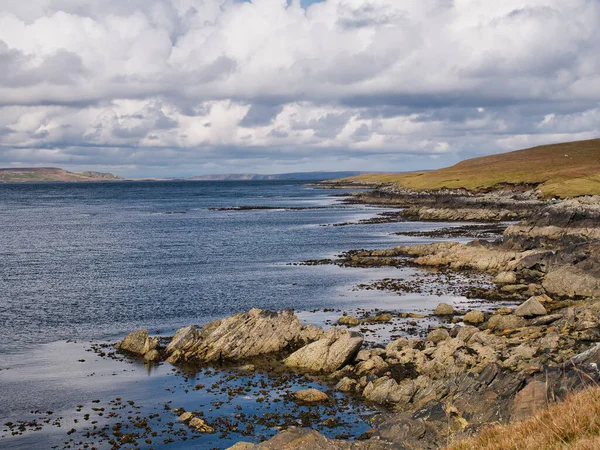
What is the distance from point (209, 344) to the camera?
1464 inches

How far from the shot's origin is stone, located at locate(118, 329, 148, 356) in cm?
3753

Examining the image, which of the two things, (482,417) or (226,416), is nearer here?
(482,417)

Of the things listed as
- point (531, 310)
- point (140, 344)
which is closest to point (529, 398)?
point (531, 310)

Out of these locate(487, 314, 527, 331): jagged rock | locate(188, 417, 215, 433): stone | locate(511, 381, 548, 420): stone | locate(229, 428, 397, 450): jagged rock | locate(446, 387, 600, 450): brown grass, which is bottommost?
locate(188, 417, 215, 433): stone

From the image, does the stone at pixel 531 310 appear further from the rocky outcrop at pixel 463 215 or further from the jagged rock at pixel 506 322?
the rocky outcrop at pixel 463 215

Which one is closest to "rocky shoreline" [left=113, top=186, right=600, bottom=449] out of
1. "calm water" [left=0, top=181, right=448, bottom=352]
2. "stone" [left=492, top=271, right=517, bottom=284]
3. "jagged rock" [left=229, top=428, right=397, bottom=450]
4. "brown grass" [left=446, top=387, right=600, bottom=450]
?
"jagged rock" [left=229, top=428, right=397, bottom=450]

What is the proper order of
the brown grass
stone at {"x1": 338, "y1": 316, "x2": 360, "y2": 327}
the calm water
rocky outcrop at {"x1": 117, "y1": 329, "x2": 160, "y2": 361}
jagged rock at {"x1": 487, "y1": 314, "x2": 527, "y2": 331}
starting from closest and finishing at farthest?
the brown grass → rocky outcrop at {"x1": 117, "y1": 329, "x2": 160, "y2": 361} → jagged rock at {"x1": 487, "y1": 314, "x2": 527, "y2": 331} → stone at {"x1": 338, "y1": 316, "x2": 360, "y2": 327} → the calm water

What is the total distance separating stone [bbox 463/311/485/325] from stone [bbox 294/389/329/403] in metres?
16.1

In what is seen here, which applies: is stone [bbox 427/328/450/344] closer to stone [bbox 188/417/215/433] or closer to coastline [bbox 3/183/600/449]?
coastline [bbox 3/183/600/449]

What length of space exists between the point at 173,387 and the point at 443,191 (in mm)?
163324

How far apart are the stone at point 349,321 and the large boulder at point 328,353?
729 centimetres

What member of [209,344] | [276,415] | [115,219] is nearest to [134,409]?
[276,415]

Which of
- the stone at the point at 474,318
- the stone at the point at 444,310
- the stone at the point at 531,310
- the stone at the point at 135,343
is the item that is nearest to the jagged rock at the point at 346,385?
the stone at the point at 135,343

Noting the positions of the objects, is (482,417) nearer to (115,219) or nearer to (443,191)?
(115,219)
